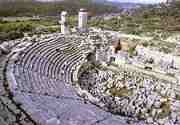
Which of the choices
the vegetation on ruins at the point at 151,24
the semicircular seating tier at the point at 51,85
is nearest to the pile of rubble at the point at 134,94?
the semicircular seating tier at the point at 51,85

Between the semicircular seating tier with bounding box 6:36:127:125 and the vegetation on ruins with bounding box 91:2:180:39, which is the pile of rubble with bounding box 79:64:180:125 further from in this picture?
the vegetation on ruins with bounding box 91:2:180:39

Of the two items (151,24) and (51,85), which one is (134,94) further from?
(151,24)

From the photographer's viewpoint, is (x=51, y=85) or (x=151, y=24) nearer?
(x=51, y=85)

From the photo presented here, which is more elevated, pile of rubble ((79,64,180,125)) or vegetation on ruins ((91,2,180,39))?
vegetation on ruins ((91,2,180,39))

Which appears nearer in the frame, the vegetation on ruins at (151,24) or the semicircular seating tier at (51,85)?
the semicircular seating tier at (51,85)

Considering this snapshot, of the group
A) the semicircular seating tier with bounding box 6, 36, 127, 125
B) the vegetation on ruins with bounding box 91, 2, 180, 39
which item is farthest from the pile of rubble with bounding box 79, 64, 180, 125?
the vegetation on ruins with bounding box 91, 2, 180, 39

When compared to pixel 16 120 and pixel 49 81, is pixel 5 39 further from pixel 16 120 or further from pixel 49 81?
pixel 16 120

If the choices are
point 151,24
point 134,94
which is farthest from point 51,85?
point 151,24

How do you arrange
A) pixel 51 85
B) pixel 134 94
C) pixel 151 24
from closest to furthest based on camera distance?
pixel 51 85
pixel 134 94
pixel 151 24

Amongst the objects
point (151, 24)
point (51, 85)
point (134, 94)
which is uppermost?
point (151, 24)

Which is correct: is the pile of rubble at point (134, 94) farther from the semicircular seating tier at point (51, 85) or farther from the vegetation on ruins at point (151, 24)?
the vegetation on ruins at point (151, 24)
